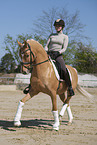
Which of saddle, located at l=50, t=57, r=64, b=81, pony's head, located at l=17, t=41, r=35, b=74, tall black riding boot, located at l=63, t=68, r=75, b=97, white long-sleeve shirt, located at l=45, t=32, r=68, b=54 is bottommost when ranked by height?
tall black riding boot, located at l=63, t=68, r=75, b=97

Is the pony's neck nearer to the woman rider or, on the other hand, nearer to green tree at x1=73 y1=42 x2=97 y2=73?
the woman rider

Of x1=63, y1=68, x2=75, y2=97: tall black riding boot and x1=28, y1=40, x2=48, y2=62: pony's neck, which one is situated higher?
x1=28, y1=40, x2=48, y2=62: pony's neck

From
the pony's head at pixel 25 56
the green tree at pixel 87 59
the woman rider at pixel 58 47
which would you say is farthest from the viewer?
the green tree at pixel 87 59

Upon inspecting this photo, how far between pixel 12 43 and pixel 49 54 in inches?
1180

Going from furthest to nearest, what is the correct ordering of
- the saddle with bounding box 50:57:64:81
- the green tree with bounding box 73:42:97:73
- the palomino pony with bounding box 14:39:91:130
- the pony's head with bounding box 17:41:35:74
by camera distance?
the green tree with bounding box 73:42:97:73, the saddle with bounding box 50:57:64:81, the palomino pony with bounding box 14:39:91:130, the pony's head with bounding box 17:41:35:74

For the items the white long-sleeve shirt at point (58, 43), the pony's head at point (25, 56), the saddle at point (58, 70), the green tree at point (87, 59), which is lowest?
the green tree at point (87, 59)

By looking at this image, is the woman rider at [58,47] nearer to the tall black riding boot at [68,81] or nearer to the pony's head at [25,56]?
the tall black riding boot at [68,81]

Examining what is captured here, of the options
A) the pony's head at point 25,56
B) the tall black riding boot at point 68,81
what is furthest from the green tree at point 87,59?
the pony's head at point 25,56

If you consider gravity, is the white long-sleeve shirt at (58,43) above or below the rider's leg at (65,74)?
above

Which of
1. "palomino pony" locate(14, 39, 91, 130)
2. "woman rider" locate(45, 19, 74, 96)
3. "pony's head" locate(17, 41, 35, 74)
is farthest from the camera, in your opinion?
"woman rider" locate(45, 19, 74, 96)

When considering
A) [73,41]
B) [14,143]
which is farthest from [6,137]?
[73,41]

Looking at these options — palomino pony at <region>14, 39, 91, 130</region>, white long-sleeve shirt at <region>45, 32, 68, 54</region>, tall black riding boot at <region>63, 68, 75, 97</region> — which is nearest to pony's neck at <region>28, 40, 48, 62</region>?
palomino pony at <region>14, 39, 91, 130</region>

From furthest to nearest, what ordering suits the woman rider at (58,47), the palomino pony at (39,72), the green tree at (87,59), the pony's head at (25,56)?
the green tree at (87,59)
the woman rider at (58,47)
the palomino pony at (39,72)
the pony's head at (25,56)

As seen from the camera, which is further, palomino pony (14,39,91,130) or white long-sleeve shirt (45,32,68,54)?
white long-sleeve shirt (45,32,68,54)
